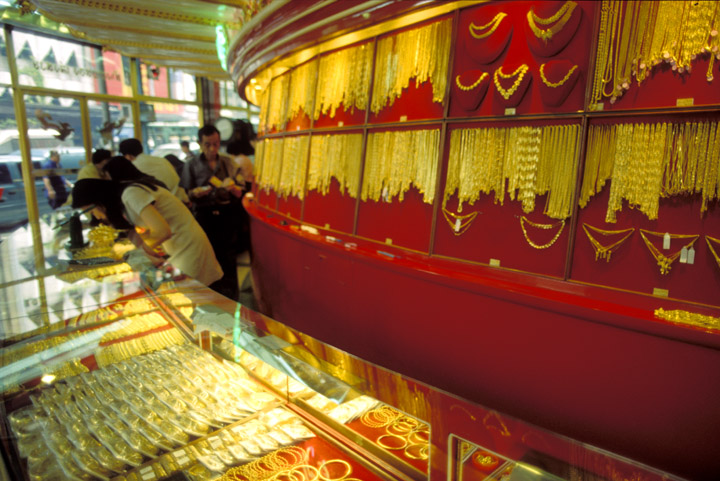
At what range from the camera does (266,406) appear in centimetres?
149

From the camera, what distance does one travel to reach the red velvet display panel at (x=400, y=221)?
2.92 meters

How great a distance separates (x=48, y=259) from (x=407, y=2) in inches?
113

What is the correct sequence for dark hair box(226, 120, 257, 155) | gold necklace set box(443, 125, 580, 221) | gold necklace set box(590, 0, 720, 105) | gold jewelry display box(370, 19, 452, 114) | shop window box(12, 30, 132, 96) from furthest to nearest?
dark hair box(226, 120, 257, 155)
shop window box(12, 30, 132, 96)
gold jewelry display box(370, 19, 452, 114)
gold necklace set box(443, 125, 580, 221)
gold necklace set box(590, 0, 720, 105)

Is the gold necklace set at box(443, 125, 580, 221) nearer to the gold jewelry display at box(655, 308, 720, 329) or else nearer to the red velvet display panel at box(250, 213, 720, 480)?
the red velvet display panel at box(250, 213, 720, 480)

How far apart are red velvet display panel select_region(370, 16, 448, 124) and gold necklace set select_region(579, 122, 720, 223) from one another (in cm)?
98

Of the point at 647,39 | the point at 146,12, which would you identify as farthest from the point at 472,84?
the point at 146,12

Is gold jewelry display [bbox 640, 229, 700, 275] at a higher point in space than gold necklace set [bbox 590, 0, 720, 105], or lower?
lower

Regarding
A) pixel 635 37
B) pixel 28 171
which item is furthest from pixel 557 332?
A: pixel 28 171

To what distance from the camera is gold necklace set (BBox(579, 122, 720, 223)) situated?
191 cm

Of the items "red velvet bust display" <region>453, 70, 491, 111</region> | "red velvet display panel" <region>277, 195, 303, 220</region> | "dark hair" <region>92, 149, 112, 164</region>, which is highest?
"red velvet bust display" <region>453, 70, 491, 111</region>

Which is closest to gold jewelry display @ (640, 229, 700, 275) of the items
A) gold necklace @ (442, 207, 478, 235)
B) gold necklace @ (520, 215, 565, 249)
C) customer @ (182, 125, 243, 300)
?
gold necklace @ (520, 215, 565, 249)

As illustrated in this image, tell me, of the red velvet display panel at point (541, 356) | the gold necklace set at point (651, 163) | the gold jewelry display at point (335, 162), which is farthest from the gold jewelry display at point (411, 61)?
the red velvet display panel at point (541, 356)

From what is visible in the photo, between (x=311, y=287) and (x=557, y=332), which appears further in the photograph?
(x=311, y=287)

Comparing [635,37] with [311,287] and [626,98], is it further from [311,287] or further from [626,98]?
[311,287]
